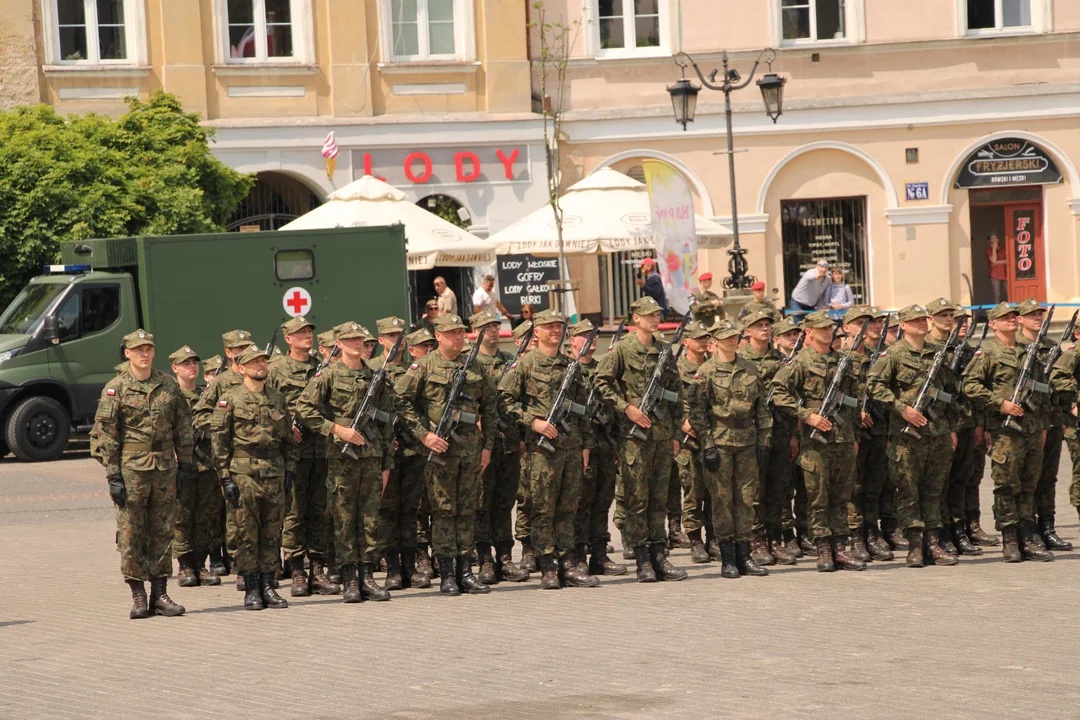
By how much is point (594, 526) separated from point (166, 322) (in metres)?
9.48

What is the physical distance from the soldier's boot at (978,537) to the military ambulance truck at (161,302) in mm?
9444

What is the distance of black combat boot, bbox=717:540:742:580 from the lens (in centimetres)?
1211

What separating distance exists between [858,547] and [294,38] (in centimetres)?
1880

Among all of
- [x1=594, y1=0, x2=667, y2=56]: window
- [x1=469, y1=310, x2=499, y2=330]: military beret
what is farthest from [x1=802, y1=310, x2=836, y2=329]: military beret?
[x1=594, y1=0, x2=667, y2=56]: window

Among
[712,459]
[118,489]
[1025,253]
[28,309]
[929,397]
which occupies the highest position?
[1025,253]

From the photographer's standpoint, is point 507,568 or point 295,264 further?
point 295,264

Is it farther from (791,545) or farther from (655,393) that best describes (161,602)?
(791,545)

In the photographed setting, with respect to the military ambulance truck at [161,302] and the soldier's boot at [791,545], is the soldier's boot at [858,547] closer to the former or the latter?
the soldier's boot at [791,545]

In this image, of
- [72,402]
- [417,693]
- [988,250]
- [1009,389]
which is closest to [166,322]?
[72,402]

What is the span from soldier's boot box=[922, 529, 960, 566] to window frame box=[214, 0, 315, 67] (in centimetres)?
1868

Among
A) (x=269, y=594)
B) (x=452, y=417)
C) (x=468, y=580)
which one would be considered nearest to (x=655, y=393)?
(x=452, y=417)

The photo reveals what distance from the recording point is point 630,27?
30.1 m

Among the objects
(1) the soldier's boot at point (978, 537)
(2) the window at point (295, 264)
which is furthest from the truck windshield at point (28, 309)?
(1) the soldier's boot at point (978, 537)

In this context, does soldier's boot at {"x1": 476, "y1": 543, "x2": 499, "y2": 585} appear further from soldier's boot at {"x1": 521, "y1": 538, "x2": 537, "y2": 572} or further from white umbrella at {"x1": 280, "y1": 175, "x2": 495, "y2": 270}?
white umbrella at {"x1": 280, "y1": 175, "x2": 495, "y2": 270}
